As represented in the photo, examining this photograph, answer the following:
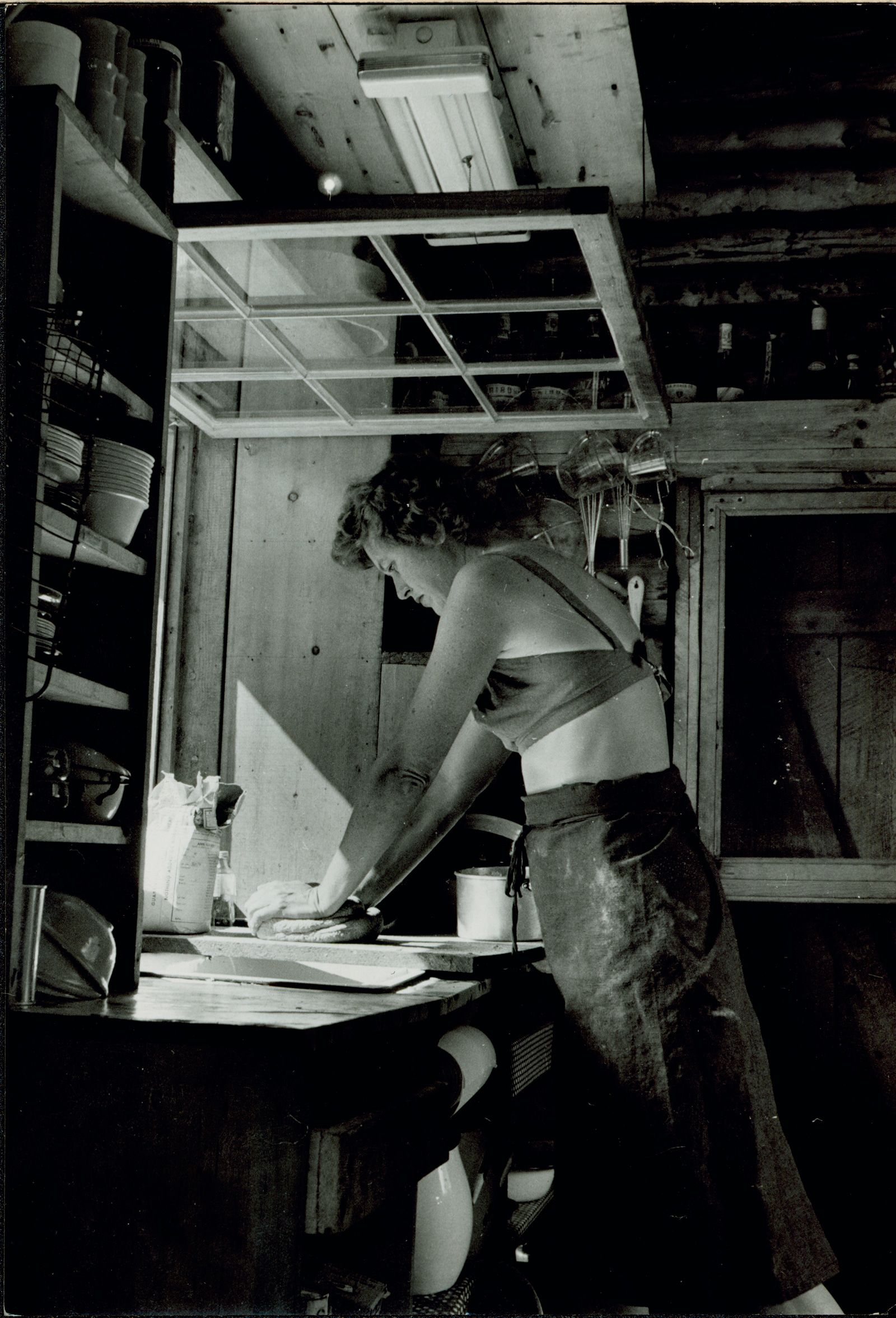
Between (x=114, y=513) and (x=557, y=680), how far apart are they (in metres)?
0.86

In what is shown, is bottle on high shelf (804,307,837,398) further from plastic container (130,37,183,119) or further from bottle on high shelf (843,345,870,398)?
plastic container (130,37,183,119)

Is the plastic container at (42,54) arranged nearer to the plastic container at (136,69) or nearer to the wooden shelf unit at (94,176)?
the wooden shelf unit at (94,176)

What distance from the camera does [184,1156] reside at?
1.51 metres

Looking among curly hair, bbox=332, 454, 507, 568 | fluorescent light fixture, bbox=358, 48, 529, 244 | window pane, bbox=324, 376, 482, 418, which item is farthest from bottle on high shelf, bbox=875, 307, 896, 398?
curly hair, bbox=332, 454, 507, 568

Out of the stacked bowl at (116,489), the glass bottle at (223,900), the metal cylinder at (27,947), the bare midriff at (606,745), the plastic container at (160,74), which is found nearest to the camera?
the metal cylinder at (27,947)

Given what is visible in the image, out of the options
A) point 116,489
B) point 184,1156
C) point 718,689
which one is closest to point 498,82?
point 116,489

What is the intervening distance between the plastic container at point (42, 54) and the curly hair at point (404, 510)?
43.4 inches

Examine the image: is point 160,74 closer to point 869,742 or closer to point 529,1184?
point 529,1184

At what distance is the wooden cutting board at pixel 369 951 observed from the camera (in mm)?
2439

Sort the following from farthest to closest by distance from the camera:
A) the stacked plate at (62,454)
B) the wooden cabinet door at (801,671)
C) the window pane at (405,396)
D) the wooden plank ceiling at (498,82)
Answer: the wooden cabinet door at (801,671)
the window pane at (405,396)
the wooden plank ceiling at (498,82)
the stacked plate at (62,454)

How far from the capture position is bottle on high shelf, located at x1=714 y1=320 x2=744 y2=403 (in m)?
3.73

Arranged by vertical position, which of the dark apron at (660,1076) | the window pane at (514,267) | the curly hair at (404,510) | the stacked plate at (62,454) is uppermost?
the window pane at (514,267)

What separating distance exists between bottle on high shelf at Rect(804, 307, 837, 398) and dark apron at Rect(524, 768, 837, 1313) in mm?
1936

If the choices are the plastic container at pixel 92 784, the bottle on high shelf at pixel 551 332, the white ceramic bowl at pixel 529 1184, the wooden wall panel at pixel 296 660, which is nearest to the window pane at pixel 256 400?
the wooden wall panel at pixel 296 660
